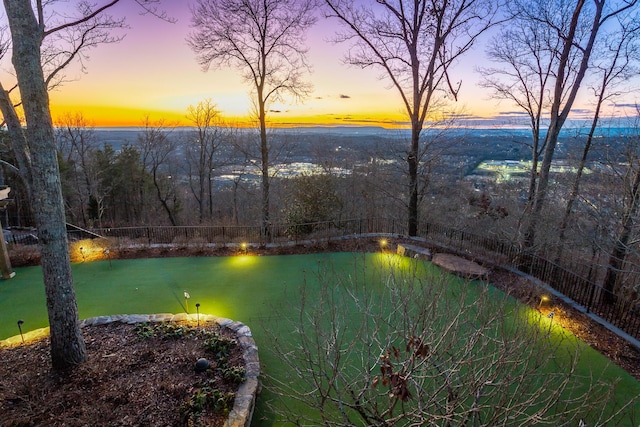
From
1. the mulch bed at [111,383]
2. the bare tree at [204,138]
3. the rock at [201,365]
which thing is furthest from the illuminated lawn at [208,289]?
the bare tree at [204,138]

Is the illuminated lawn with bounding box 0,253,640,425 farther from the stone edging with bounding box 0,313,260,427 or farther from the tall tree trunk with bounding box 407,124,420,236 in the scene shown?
the tall tree trunk with bounding box 407,124,420,236

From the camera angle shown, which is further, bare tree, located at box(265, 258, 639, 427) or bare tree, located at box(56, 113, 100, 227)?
bare tree, located at box(56, 113, 100, 227)

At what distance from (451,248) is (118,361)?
8574 millimetres

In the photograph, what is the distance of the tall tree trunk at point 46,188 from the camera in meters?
3.92

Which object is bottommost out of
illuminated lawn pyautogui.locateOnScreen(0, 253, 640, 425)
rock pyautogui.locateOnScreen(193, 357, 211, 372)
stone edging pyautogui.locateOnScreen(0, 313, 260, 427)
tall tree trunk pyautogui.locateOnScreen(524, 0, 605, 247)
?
illuminated lawn pyautogui.locateOnScreen(0, 253, 640, 425)

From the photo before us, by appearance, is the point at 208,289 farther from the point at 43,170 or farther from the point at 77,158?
the point at 77,158

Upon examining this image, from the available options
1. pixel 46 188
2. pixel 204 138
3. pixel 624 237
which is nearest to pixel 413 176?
pixel 624 237

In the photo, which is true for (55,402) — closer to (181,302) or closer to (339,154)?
(181,302)

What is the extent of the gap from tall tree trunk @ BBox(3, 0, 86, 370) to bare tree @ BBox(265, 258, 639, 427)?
2871 millimetres

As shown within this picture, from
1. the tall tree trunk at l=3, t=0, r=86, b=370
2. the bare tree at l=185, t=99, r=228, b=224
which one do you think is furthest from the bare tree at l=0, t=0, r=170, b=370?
the bare tree at l=185, t=99, r=228, b=224

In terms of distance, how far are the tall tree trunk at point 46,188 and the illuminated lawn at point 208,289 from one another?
2112 mm

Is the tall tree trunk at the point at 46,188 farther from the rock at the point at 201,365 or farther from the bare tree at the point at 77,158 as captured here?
the bare tree at the point at 77,158

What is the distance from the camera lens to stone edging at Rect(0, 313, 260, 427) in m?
3.98

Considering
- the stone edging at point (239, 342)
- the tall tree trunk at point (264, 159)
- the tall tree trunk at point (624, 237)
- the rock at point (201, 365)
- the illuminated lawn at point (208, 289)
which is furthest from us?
the tall tree trunk at point (264, 159)
